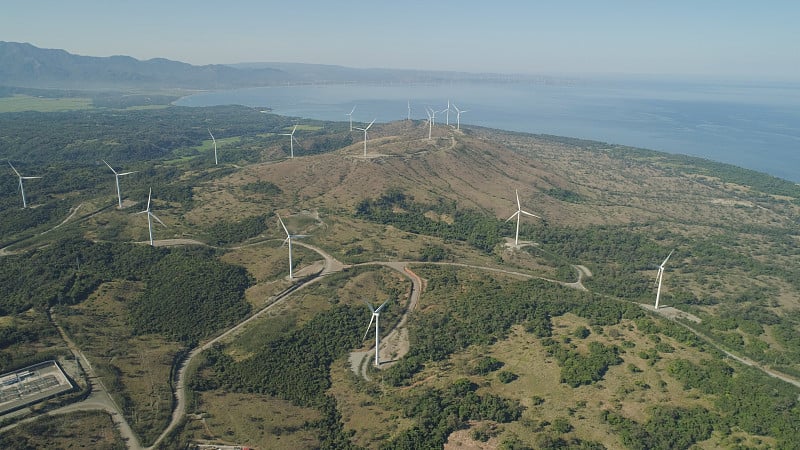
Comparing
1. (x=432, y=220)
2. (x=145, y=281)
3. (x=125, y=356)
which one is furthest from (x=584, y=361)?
(x=432, y=220)

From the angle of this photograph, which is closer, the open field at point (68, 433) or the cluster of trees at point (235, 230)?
the open field at point (68, 433)

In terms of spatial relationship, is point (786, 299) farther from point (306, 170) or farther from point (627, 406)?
point (306, 170)

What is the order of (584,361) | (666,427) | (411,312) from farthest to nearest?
(411,312), (584,361), (666,427)

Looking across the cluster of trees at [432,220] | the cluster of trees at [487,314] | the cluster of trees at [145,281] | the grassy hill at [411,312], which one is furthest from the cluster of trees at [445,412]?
the cluster of trees at [432,220]

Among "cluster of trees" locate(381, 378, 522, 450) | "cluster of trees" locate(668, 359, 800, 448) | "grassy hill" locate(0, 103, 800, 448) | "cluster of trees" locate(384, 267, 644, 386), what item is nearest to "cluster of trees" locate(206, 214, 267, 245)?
"grassy hill" locate(0, 103, 800, 448)

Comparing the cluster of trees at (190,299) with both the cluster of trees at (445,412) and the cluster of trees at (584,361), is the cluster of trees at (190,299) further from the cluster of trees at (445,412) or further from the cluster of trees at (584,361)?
the cluster of trees at (584,361)

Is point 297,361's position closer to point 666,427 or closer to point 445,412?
point 445,412

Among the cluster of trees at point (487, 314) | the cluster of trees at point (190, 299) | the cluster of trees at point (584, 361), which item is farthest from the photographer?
the cluster of trees at point (190, 299)
